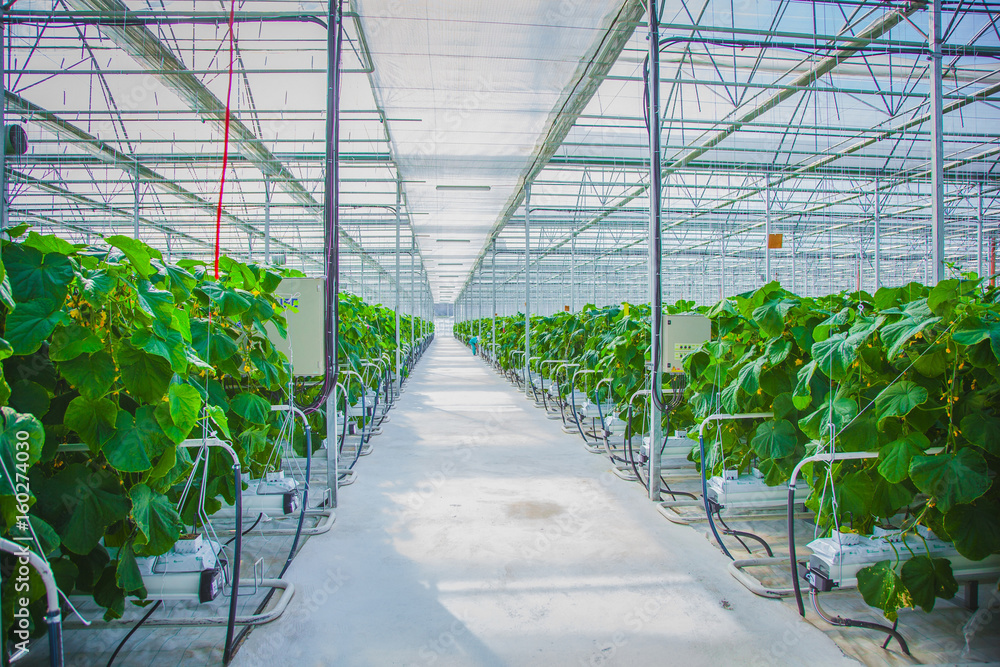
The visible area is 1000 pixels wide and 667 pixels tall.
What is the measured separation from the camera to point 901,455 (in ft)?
6.29

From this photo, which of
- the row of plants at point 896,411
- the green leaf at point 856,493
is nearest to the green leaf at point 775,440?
the row of plants at point 896,411

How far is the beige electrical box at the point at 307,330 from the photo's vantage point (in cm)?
324

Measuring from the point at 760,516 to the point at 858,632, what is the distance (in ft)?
2.73

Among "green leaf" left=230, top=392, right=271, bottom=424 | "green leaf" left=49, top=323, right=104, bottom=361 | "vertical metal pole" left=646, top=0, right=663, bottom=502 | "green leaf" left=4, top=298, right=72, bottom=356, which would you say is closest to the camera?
"green leaf" left=4, top=298, right=72, bottom=356

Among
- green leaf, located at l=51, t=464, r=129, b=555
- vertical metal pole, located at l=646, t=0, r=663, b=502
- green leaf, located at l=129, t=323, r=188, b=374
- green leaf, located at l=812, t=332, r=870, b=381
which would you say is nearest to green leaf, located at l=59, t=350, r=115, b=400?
green leaf, located at l=129, t=323, r=188, b=374

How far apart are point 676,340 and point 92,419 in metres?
3.14

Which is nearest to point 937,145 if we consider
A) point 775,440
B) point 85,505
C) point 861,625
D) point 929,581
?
point 775,440

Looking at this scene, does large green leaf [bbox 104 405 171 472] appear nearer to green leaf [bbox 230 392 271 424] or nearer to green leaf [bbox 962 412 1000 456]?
green leaf [bbox 230 392 271 424]

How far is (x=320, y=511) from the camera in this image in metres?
3.34

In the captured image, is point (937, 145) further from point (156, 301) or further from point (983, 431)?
point (156, 301)

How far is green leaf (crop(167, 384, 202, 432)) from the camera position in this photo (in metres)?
1.71

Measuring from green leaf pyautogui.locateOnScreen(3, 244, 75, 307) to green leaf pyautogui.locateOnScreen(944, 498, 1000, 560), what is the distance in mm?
3093

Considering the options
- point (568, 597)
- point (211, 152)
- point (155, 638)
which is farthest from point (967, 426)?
point (211, 152)

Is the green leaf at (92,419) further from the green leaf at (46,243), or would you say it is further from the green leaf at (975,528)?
the green leaf at (975,528)
